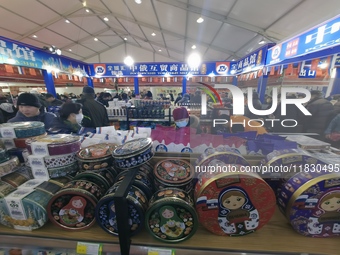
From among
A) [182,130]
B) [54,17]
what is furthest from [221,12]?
[54,17]

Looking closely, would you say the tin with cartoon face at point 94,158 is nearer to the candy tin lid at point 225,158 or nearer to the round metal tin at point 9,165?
the round metal tin at point 9,165

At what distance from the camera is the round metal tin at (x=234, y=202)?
2.04 ft

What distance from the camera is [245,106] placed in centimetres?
90

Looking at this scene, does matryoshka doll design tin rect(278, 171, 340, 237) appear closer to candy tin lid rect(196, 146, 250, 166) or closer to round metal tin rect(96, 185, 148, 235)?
candy tin lid rect(196, 146, 250, 166)

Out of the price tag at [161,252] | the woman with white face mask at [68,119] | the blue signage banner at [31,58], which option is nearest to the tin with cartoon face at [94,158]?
the price tag at [161,252]

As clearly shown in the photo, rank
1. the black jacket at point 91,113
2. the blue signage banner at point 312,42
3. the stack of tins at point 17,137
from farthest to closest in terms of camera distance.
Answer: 1. the black jacket at point 91,113
2. the blue signage banner at point 312,42
3. the stack of tins at point 17,137

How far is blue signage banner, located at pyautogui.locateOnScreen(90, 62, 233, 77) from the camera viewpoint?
8891 millimetres

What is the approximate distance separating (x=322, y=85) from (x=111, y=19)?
41.6ft

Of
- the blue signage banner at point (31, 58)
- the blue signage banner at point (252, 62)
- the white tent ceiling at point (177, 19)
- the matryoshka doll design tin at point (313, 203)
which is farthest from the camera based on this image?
the blue signage banner at point (252, 62)

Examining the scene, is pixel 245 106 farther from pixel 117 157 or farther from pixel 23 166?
pixel 23 166

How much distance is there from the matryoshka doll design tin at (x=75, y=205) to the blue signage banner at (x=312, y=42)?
3692 mm

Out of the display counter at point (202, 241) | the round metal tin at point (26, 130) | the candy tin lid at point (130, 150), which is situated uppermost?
the round metal tin at point (26, 130)

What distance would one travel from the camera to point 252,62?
20.9 ft

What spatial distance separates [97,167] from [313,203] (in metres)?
0.90
